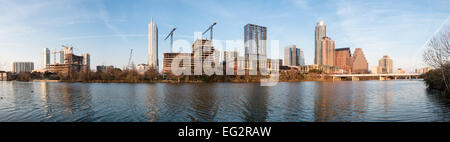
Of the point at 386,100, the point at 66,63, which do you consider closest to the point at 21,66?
the point at 66,63

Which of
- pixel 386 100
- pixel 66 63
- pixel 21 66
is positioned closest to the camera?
pixel 386 100

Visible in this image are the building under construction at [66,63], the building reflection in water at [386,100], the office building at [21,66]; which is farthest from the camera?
the office building at [21,66]

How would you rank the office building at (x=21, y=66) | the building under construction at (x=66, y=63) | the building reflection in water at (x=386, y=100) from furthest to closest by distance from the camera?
the office building at (x=21, y=66), the building under construction at (x=66, y=63), the building reflection in water at (x=386, y=100)

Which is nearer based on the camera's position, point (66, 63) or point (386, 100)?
point (386, 100)

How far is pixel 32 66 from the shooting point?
171750mm

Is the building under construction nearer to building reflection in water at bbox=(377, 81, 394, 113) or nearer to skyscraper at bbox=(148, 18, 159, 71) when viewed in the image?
skyscraper at bbox=(148, 18, 159, 71)

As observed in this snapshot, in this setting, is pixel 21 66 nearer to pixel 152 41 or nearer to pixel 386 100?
pixel 152 41

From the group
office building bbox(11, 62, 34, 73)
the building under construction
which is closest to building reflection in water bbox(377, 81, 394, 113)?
the building under construction

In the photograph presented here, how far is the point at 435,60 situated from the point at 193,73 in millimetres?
54517

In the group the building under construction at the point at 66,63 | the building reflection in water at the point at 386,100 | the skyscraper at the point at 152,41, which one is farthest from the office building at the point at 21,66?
the building reflection in water at the point at 386,100

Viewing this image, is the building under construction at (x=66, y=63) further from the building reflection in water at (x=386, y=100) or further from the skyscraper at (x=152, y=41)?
the building reflection in water at (x=386, y=100)

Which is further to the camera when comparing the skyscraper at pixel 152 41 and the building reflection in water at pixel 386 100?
the skyscraper at pixel 152 41
